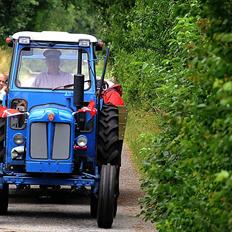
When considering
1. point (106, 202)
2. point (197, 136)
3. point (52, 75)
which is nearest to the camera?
point (197, 136)

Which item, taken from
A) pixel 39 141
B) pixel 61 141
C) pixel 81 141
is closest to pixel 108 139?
pixel 81 141

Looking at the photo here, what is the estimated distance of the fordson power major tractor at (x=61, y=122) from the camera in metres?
14.9

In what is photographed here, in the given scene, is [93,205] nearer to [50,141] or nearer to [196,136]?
[50,141]

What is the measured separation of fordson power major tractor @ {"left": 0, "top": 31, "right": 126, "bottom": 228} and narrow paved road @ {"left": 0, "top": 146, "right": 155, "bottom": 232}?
0.27 meters

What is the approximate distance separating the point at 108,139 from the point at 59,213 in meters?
1.35

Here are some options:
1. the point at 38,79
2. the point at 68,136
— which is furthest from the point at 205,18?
the point at 38,79

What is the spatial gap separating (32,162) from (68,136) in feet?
1.89

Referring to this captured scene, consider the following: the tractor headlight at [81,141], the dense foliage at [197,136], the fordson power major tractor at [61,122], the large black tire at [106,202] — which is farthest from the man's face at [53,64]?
the dense foliage at [197,136]

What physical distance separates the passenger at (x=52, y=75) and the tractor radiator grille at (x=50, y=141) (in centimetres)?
108


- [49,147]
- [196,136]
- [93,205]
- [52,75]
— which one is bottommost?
[93,205]

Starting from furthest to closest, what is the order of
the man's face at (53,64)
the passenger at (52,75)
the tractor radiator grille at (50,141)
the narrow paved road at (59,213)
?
1. the man's face at (53,64)
2. the passenger at (52,75)
3. the tractor radiator grille at (50,141)
4. the narrow paved road at (59,213)

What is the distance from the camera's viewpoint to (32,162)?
49.2 feet

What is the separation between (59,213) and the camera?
16016 millimetres

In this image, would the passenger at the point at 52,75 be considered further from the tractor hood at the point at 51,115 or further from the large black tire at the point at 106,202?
the large black tire at the point at 106,202
